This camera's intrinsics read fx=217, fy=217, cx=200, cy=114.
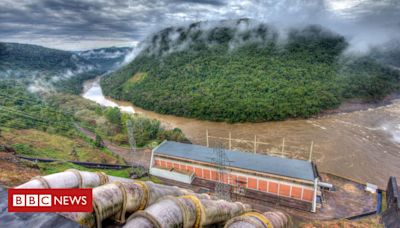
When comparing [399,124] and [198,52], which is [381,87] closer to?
[399,124]

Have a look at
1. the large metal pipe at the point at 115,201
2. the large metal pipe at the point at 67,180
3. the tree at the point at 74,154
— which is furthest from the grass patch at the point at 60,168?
the large metal pipe at the point at 115,201

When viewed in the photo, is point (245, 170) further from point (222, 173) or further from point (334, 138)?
point (334, 138)

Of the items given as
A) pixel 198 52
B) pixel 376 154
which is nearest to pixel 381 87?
pixel 376 154

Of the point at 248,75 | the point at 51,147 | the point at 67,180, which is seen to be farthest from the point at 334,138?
the point at 51,147

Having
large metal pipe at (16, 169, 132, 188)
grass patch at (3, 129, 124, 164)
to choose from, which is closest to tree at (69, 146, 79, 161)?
grass patch at (3, 129, 124, 164)

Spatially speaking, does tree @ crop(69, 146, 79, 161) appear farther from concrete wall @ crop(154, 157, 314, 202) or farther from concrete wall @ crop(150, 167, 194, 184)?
concrete wall @ crop(154, 157, 314, 202)

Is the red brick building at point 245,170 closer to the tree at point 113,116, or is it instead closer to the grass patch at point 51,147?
the grass patch at point 51,147
